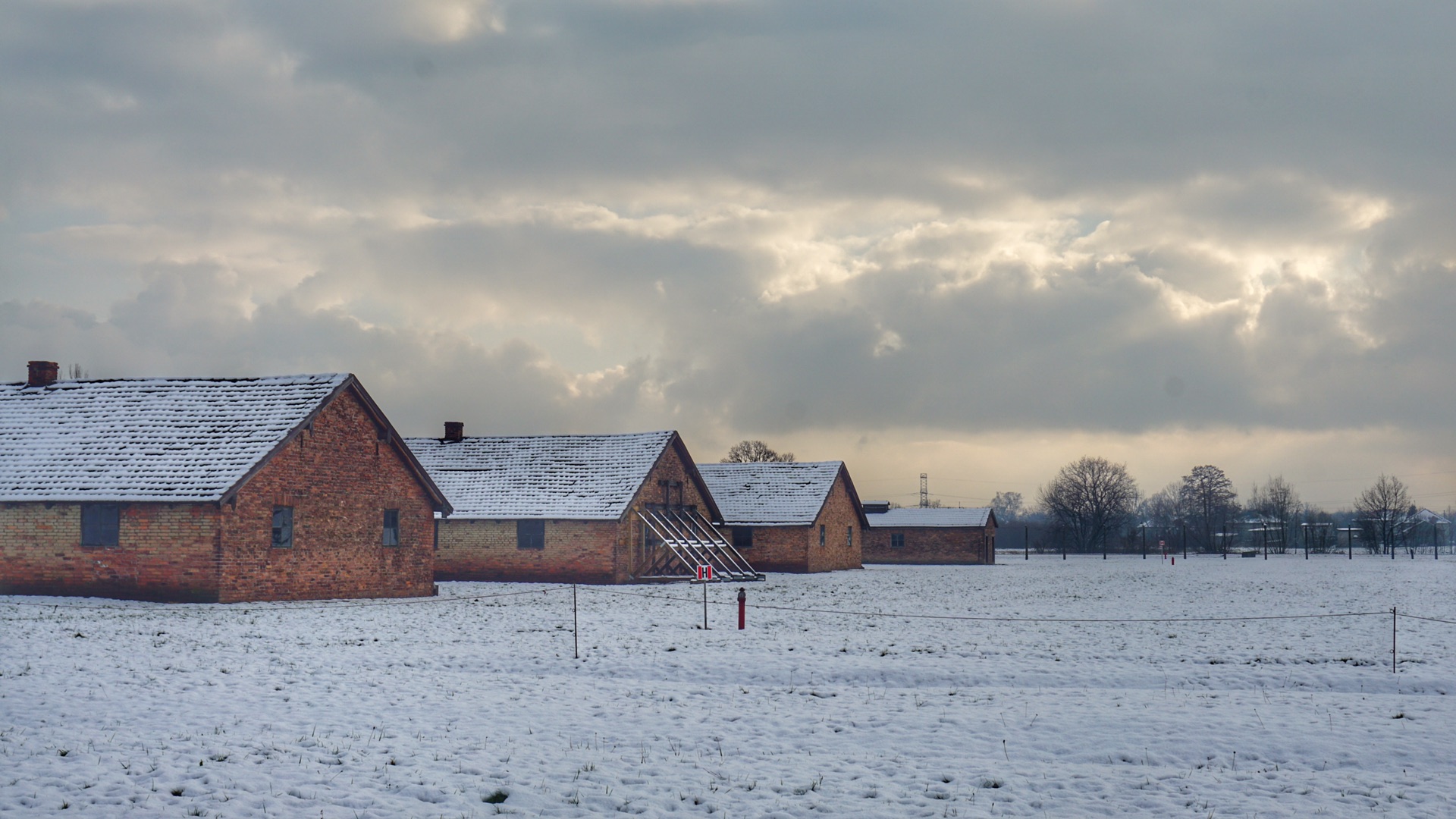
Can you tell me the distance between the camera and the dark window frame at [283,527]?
91.8ft

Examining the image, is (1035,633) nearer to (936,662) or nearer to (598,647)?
(936,662)

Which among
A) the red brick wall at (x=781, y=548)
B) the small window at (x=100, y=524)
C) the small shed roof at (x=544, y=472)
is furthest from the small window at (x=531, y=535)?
the small window at (x=100, y=524)

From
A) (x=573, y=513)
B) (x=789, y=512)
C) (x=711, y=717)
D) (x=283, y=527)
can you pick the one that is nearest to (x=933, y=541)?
(x=789, y=512)

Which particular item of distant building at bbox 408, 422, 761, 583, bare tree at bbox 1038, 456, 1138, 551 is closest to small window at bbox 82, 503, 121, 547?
distant building at bbox 408, 422, 761, 583

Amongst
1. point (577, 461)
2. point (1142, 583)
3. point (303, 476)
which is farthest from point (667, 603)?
point (1142, 583)

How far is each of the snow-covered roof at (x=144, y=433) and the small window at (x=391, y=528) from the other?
4138mm

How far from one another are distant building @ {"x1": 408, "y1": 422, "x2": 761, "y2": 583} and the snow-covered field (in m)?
15.2

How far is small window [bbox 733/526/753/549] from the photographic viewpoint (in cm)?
5250

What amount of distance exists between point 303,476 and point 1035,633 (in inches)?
708

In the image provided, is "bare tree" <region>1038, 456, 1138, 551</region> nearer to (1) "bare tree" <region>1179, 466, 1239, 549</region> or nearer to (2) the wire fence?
(1) "bare tree" <region>1179, 466, 1239, 549</region>

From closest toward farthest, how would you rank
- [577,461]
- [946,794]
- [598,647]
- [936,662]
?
[946,794] < [936,662] < [598,647] < [577,461]

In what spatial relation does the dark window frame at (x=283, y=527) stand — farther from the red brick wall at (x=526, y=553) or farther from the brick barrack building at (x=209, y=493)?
the red brick wall at (x=526, y=553)

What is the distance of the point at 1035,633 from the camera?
2250 centimetres

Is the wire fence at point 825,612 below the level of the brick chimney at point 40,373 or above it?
below
